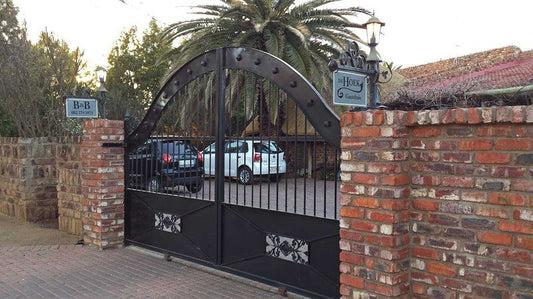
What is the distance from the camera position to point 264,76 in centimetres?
475

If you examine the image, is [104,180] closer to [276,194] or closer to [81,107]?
[81,107]

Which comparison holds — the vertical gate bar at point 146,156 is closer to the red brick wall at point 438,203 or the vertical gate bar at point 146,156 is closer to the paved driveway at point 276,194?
the paved driveway at point 276,194

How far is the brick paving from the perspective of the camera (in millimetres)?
4613

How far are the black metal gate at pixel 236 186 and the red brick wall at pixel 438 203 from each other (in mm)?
639

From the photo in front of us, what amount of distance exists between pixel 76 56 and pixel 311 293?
375 inches

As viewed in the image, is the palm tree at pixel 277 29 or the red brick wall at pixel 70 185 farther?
the palm tree at pixel 277 29

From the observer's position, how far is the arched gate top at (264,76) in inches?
160

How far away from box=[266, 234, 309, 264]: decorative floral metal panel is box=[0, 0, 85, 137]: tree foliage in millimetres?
7982

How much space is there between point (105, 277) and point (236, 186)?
5.95ft

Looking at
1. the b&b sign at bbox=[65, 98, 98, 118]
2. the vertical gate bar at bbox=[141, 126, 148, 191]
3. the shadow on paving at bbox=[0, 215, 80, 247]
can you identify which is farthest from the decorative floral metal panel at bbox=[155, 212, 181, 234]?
the b&b sign at bbox=[65, 98, 98, 118]

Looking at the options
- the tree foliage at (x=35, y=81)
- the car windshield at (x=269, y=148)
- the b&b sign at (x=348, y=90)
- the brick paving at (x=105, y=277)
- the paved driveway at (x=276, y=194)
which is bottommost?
the brick paving at (x=105, y=277)

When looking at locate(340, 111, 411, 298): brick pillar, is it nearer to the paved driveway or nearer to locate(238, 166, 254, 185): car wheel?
the paved driveway

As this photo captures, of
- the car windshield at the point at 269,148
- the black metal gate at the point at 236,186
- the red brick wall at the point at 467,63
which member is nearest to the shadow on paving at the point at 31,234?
the black metal gate at the point at 236,186

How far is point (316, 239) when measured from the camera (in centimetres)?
419
